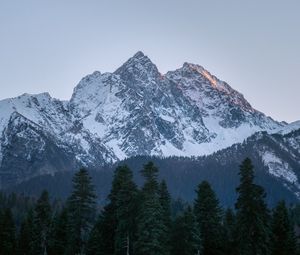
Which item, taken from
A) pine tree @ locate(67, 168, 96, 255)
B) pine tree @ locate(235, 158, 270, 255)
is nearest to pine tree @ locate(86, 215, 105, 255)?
pine tree @ locate(67, 168, 96, 255)

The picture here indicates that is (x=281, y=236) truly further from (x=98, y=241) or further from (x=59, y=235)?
(x=59, y=235)

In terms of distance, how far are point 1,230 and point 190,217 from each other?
36.2m

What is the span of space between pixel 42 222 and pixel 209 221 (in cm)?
2557

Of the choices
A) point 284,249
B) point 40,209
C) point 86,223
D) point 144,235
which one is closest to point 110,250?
point 86,223

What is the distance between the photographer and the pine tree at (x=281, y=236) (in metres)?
87.7

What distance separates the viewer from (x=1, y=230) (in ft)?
339

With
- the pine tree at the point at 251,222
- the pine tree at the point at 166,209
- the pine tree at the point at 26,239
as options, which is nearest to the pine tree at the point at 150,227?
the pine tree at the point at 166,209

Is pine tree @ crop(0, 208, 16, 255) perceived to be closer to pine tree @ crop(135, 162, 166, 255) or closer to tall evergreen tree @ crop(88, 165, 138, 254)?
tall evergreen tree @ crop(88, 165, 138, 254)

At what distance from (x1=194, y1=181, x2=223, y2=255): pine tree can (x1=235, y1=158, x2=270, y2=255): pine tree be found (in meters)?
9.78

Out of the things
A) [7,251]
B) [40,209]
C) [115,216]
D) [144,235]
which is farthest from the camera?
[7,251]

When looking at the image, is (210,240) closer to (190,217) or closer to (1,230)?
(190,217)

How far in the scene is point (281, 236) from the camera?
89.1 metres

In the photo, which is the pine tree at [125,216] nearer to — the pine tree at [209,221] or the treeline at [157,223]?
the treeline at [157,223]

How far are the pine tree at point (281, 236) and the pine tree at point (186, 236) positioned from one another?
1100 cm
